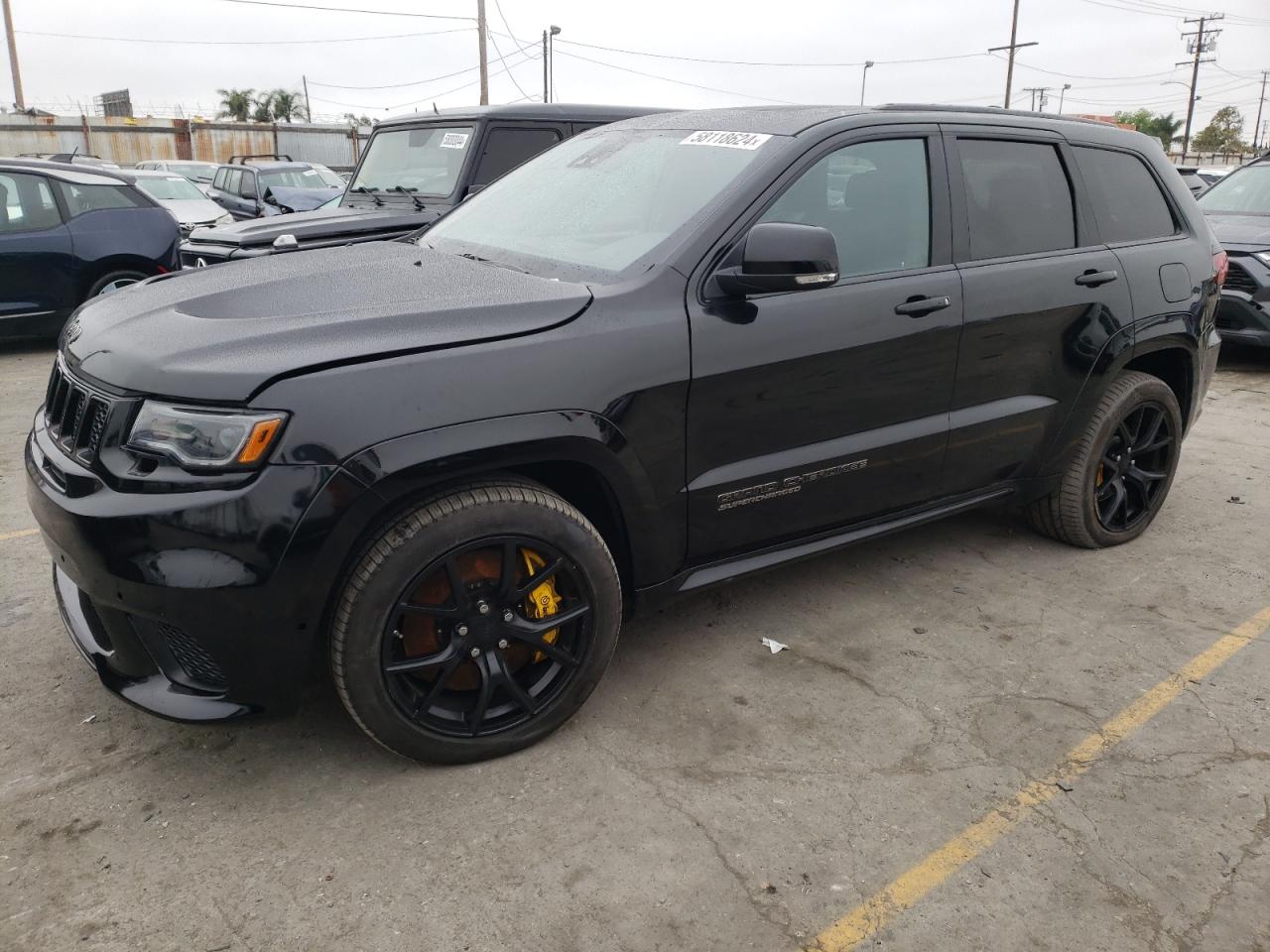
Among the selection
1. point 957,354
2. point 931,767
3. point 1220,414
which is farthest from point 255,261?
point 1220,414

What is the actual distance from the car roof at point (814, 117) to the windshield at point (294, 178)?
517 inches

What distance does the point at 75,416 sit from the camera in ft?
8.39

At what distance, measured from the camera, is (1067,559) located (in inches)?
167

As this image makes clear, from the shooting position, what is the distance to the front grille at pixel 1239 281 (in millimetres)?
8062

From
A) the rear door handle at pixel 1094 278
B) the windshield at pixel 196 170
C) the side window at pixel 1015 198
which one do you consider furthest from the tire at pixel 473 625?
the windshield at pixel 196 170

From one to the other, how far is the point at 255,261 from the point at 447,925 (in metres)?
2.24

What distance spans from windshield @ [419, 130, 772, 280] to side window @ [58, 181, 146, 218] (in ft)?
20.0

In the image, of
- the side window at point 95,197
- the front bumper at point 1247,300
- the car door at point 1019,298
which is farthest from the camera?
the side window at point 95,197

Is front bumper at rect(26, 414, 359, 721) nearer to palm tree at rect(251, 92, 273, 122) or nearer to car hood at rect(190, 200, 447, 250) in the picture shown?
car hood at rect(190, 200, 447, 250)

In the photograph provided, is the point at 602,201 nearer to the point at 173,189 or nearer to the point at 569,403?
the point at 569,403

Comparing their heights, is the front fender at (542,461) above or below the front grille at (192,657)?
above

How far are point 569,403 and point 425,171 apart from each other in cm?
551

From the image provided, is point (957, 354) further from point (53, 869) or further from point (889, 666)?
point (53, 869)

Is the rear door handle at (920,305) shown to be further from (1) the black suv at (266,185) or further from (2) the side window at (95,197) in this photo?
(1) the black suv at (266,185)
